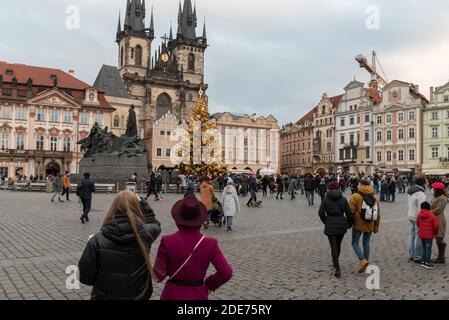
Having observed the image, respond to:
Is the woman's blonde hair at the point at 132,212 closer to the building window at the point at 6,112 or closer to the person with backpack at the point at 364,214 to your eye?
the person with backpack at the point at 364,214

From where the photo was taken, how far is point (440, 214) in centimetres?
786

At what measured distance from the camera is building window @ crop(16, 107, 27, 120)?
190 ft

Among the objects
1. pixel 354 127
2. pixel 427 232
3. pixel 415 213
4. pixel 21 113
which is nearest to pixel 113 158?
pixel 415 213

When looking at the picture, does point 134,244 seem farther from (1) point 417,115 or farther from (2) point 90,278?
(1) point 417,115

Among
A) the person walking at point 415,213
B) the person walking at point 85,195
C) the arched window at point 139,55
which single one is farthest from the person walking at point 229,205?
the arched window at point 139,55

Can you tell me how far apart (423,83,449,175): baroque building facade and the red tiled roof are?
154 ft

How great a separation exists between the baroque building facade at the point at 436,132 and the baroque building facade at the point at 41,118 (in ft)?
144

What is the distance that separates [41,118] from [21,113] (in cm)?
249

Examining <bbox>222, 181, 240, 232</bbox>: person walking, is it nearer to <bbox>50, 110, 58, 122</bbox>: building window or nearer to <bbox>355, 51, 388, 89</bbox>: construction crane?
<bbox>50, 110, 58, 122</bbox>: building window

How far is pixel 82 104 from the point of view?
61.1 metres

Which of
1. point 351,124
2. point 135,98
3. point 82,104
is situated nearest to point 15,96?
point 82,104

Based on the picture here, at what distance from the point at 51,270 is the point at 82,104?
57768mm

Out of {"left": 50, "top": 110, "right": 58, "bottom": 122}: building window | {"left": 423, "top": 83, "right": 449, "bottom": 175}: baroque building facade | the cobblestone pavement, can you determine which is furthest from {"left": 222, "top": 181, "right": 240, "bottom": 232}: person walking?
{"left": 50, "top": 110, "right": 58, "bottom": 122}: building window
